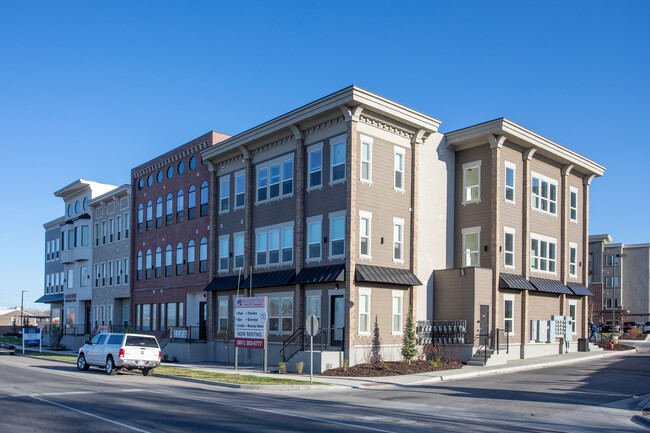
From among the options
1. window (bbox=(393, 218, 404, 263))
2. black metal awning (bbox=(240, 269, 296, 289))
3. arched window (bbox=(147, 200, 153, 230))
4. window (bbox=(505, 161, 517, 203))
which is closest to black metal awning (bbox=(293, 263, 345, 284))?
black metal awning (bbox=(240, 269, 296, 289))

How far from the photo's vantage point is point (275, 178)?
3284 centimetres

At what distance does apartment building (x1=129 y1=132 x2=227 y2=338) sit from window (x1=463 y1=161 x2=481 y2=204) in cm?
1515

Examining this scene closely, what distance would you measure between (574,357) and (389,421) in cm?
2225

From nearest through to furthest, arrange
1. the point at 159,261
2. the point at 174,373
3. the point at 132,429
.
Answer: the point at 132,429
the point at 174,373
the point at 159,261

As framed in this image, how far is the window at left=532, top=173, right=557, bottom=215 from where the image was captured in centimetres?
3472

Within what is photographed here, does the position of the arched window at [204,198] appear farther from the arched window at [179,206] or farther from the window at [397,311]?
the window at [397,311]

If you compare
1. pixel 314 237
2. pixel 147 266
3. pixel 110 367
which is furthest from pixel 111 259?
pixel 314 237

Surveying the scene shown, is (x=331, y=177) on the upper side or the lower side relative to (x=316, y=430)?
upper

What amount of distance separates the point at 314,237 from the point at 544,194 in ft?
47.0

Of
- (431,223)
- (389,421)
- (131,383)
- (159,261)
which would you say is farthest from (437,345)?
(159,261)

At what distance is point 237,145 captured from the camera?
113 feet

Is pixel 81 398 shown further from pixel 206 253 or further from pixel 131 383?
pixel 206 253

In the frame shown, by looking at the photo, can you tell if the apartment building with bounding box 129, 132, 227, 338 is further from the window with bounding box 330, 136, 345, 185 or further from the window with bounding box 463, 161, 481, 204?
the window with bounding box 463, 161, 481, 204

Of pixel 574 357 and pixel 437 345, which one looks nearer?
pixel 437 345
